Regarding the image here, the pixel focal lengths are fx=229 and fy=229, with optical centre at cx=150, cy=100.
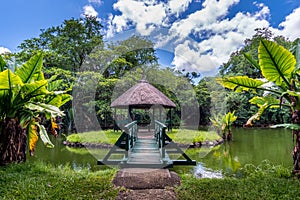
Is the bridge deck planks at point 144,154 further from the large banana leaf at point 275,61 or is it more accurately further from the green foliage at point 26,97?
the large banana leaf at point 275,61

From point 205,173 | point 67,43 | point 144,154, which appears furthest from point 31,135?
point 67,43

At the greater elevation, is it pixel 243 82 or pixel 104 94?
pixel 104 94

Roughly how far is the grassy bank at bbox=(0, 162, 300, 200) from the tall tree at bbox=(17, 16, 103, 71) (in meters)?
11.9

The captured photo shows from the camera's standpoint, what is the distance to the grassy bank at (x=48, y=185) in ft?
9.39

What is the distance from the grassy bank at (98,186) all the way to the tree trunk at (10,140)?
10.1 inches

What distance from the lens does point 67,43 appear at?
15211 mm

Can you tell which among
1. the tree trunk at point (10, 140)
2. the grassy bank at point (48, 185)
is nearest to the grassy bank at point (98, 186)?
the grassy bank at point (48, 185)

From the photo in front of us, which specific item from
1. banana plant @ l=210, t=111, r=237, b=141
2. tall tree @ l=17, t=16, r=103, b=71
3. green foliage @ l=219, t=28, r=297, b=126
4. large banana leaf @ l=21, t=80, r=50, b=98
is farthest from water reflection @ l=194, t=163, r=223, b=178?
green foliage @ l=219, t=28, r=297, b=126

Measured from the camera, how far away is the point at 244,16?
11812 millimetres

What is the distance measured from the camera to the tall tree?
48.2ft

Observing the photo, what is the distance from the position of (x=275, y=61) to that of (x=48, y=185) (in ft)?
11.9

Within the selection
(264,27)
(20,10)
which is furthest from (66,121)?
(264,27)

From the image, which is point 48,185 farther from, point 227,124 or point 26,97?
point 227,124

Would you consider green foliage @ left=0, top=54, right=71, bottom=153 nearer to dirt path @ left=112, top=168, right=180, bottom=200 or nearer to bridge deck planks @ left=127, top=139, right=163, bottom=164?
dirt path @ left=112, top=168, right=180, bottom=200
